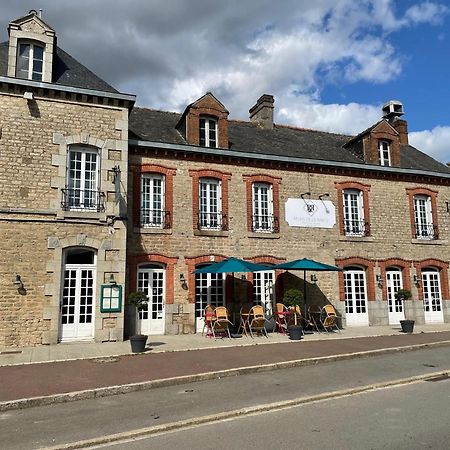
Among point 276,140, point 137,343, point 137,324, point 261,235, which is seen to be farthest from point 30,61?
point 276,140

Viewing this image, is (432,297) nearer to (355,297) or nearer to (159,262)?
(355,297)

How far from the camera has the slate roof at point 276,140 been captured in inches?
595

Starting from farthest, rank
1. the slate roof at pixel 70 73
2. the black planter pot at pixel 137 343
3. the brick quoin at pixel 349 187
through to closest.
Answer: the brick quoin at pixel 349 187 < the slate roof at pixel 70 73 < the black planter pot at pixel 137 343

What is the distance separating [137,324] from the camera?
43.0ft

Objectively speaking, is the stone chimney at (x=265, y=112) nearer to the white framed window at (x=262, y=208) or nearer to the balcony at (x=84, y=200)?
the white framed window at (x=262, y=208)

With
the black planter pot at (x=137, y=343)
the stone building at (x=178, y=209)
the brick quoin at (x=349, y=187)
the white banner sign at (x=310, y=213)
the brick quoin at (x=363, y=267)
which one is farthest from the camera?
the brick quoin at (x=349, y=187)

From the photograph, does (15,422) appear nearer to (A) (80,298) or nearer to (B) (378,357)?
(A) (80,298)

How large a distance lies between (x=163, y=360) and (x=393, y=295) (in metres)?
10.5

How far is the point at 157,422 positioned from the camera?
526 centimetres

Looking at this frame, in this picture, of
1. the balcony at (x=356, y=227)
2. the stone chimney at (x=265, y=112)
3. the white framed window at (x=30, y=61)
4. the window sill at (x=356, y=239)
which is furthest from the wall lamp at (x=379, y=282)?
the white framed window at (x=30, y=61)

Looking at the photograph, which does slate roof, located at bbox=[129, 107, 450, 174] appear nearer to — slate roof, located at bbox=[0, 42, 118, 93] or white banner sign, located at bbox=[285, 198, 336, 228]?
white banner sign, located at bbox=[285, 198, 336, 228]

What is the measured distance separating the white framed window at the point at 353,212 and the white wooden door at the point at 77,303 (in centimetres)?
928

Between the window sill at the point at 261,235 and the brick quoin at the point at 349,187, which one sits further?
the brick quoin at the point at 349,187

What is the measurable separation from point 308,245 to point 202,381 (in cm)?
883
